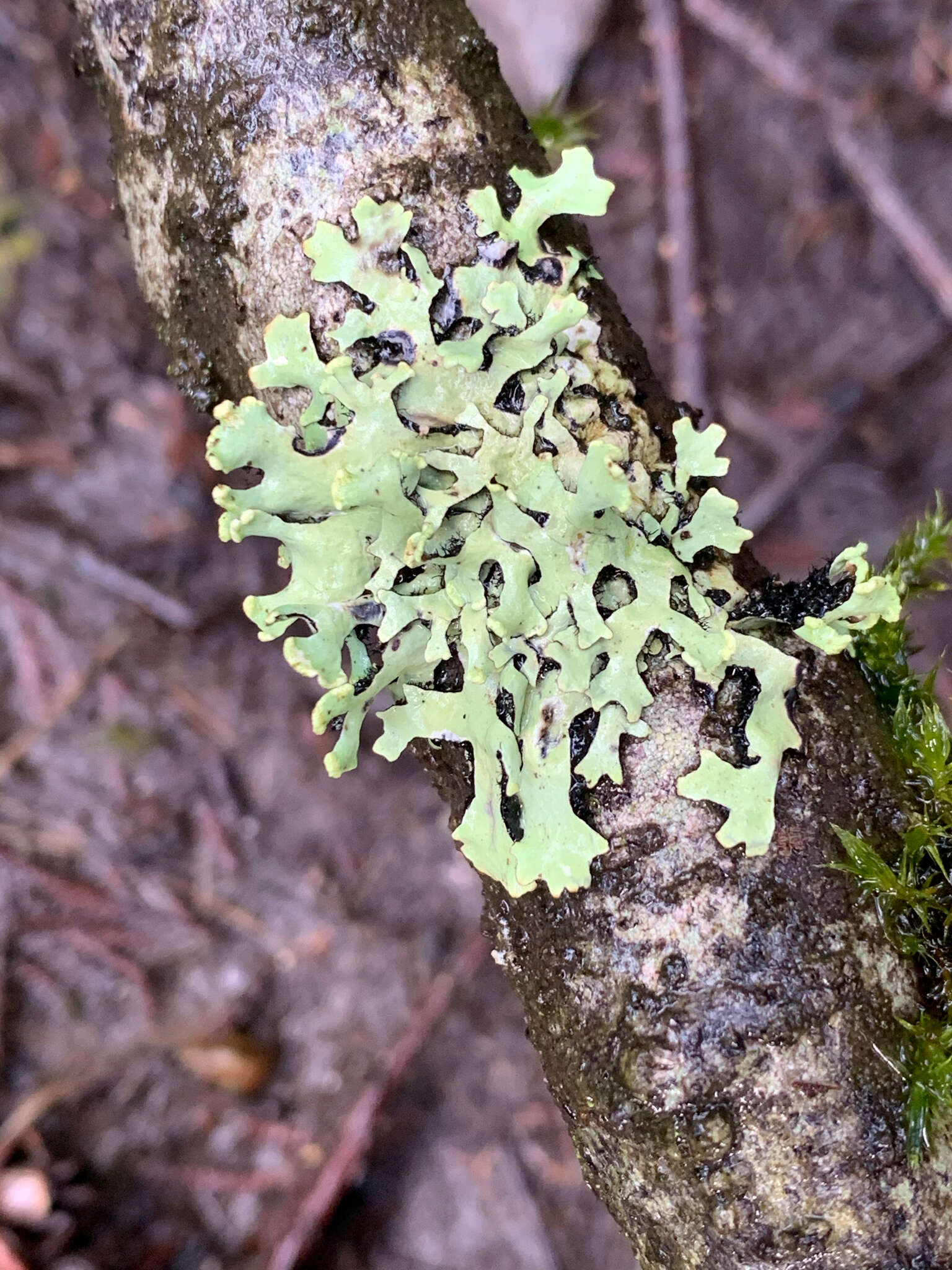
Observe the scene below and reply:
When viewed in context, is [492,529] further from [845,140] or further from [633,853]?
[845,140]

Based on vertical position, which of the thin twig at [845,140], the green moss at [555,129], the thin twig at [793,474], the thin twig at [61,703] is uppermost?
the thin twig at [845,140]

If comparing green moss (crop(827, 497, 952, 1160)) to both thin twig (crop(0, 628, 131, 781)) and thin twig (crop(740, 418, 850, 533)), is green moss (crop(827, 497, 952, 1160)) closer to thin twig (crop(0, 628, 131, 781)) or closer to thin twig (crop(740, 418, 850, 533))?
thin twig (crop(740, 418, 850, 533))

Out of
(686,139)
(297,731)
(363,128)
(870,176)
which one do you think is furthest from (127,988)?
(870,176)

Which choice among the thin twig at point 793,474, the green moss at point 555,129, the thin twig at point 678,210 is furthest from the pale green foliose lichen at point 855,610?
the thin twig at point 793,474

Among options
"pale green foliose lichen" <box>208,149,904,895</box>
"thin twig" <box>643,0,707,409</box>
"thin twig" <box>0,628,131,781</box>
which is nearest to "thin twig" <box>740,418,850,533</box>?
"thin twig" <box>643,0,707,409</box>

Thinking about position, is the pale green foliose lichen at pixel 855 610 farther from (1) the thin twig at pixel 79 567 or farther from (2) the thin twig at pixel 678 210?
(1) the thin twig at pixel 79 567

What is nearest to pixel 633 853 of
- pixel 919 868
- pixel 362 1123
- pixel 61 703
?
pixel 919 868

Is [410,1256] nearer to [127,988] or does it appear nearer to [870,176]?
[127,988]

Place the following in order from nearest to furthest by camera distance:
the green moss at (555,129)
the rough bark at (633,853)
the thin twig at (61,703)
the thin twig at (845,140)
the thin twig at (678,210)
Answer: the rough bark at (633,853) < the green moss at (555,129) < the thin twig at (678,210) < the thin twig at (61,703) < the thin twig at (845,140)
